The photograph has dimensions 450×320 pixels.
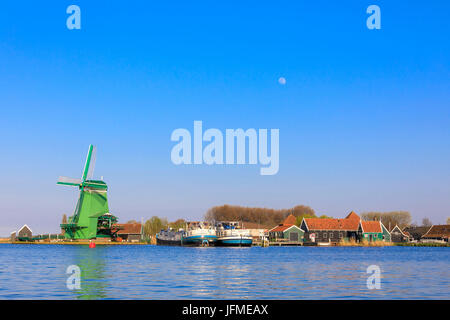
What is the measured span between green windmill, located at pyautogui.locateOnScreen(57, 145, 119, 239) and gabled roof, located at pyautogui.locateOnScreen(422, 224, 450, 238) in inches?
3282

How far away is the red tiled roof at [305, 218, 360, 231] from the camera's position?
12581 cm

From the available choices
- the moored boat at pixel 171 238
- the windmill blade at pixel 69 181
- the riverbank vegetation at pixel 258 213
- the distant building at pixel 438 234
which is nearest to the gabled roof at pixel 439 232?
the distant building at pixel 438 234

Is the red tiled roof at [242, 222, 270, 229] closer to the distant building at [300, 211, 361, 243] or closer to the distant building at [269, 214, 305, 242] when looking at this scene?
the distant building at [269, 214, 305, 242]

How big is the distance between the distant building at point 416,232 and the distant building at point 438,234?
8833 millimetres

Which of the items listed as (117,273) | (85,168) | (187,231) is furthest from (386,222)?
(117,273)

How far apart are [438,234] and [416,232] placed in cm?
2138

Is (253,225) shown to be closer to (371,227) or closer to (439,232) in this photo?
(371,227)

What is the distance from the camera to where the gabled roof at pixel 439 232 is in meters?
132

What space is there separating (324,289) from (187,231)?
304ft

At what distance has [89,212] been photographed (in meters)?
113

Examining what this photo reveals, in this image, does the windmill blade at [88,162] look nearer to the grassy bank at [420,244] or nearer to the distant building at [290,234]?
the distant building at [290,234]

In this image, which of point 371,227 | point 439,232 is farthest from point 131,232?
point 439,232

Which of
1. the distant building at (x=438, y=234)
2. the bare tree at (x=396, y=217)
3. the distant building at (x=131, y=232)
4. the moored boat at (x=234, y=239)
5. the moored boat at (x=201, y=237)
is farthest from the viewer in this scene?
the bare tree at (x=396, y=217)
